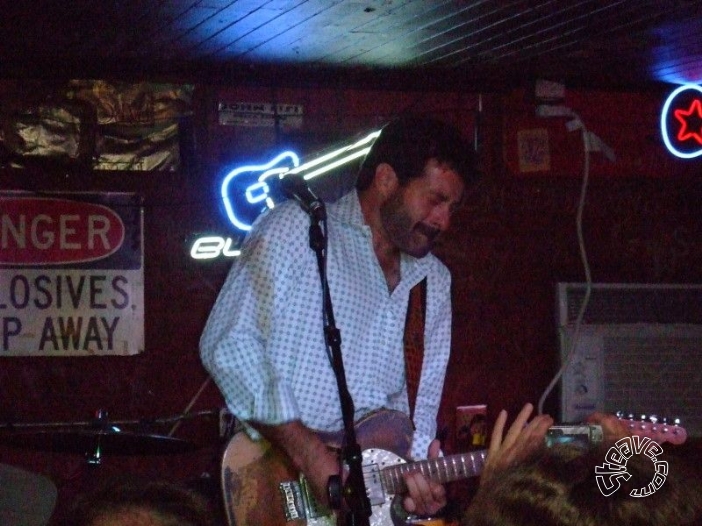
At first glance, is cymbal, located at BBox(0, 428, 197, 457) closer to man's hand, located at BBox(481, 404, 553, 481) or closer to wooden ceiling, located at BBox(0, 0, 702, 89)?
wooden ceiling, located at BBox(0, 0, 702, 89)

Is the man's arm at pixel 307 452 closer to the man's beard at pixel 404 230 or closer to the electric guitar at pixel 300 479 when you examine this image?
the electric guitar at pixel 300 479

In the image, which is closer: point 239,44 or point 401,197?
point 401,197

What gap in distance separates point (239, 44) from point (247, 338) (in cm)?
192

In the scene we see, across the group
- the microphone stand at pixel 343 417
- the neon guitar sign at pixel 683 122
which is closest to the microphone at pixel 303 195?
the microphone stand at pixel 343 417

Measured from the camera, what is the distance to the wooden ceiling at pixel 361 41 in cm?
420

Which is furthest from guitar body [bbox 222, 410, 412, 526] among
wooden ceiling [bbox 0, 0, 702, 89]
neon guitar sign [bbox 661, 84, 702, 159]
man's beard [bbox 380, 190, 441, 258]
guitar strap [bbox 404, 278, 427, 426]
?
neon guitar sign [bbox 661, 84, 702, 159]

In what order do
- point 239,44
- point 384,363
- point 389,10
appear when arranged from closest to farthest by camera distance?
1. point 384,363
2. point 389,10
3. point 239,44

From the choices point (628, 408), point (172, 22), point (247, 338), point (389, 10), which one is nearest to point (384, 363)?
point (247, 338)

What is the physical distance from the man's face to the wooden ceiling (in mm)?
757

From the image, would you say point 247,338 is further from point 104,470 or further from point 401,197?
point 104,470

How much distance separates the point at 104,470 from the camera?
5.06 meters

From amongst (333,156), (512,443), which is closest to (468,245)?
(333,156)

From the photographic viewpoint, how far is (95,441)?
425 centimetres

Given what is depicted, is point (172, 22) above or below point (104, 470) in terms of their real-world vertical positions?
above
